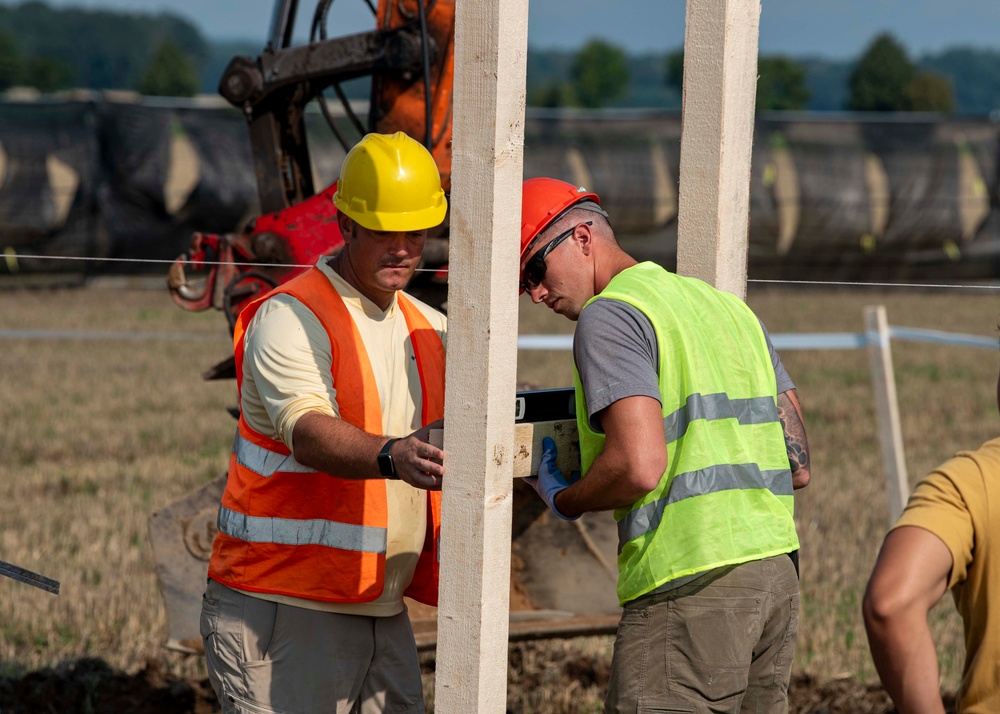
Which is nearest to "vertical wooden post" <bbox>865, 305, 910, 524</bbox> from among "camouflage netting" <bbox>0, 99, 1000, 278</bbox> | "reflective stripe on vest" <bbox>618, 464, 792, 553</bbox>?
"reflective stripe on vest" <bbox>618, 464, 792, 553</bbox>

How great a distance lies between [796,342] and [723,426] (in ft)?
16.7

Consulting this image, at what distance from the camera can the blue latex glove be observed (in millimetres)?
2557

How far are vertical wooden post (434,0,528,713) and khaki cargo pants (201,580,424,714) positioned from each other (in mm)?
697

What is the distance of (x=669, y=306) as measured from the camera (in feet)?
8.29

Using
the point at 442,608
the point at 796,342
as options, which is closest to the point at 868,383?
the point at 796,342

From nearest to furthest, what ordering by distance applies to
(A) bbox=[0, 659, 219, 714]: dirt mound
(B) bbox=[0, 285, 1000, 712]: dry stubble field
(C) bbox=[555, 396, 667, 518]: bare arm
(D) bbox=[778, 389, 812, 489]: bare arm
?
(C) bbox=[555, 396, 667, 518]: bare arm, (D) bbox=[778, 389, 812, 489]: bare arm, (A) bbox=[0, 659, 219, 714]: dirt mound, (B) bbox=[0, 285, 1000, 712]: dry stubble field

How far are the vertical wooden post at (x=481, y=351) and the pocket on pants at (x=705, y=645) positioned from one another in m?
0.46

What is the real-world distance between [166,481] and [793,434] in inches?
215

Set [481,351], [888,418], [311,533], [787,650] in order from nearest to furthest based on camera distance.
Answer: [481,351], [787,650], [311,533], [888,418]

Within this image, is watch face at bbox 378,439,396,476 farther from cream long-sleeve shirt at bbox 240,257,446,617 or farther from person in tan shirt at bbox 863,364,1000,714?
person in tan shirt at bbox 863,364,1000,714

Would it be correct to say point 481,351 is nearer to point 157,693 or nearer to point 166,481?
point 157,693

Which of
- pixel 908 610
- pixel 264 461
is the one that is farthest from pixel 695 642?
pixel 264 461

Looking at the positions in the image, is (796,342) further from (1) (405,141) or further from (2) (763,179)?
(2) (763,179)

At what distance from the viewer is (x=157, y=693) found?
466 cm
